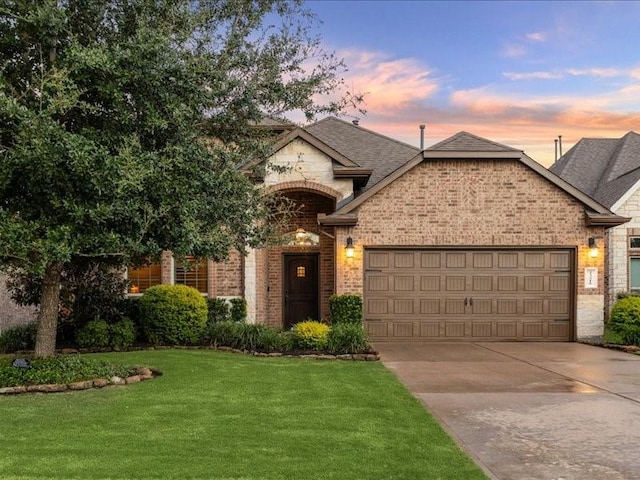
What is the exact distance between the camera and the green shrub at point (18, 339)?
A: 13.3 m

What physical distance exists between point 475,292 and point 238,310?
6.47 metres

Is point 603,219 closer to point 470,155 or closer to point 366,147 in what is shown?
point 470,155

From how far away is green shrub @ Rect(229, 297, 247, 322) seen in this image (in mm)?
16078

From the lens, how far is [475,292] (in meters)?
15.9

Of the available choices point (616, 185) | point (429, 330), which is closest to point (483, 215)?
point (429, 330)

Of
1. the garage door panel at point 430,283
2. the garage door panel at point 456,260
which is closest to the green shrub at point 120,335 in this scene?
the garage door panel at point 430,283

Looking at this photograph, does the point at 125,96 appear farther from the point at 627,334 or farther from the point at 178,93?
the point at 627,334

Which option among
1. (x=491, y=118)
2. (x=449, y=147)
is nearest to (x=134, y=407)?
(x=449, y=147)

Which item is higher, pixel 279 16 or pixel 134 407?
pixel 279 16

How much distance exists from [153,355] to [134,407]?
4801 mm

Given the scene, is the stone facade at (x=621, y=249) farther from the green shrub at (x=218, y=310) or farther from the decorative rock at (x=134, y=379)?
the decorative rock at (x=134, y=379)

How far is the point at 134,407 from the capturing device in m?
7.57

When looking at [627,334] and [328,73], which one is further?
[627,334]

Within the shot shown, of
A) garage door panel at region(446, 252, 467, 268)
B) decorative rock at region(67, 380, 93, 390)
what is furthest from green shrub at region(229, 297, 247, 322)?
decorative rock at region(67, 380, 93, 390)
